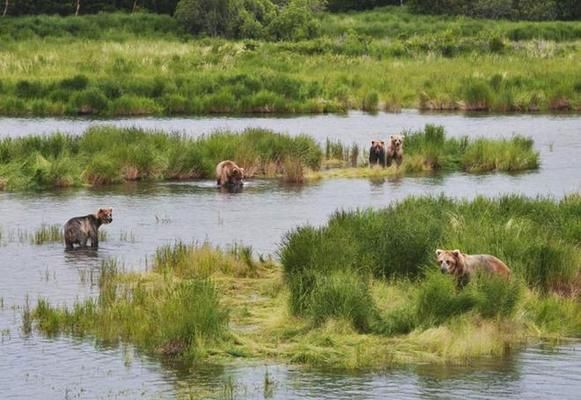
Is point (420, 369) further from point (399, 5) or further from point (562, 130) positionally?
point (399, 5)

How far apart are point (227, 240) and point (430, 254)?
5493 millimetres

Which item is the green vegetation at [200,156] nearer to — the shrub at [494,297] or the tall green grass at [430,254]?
the tall green grass at [430,254]

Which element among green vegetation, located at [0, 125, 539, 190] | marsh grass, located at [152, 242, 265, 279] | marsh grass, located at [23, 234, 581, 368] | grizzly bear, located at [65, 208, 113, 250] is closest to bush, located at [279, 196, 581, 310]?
marsh grass, located at [23, 234, 581, 368]

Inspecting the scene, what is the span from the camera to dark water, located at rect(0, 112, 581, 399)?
14086mm

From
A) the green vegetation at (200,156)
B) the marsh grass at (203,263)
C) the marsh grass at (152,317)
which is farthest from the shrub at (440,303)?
the green vegetation at (200,156)

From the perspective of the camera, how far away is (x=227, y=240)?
22.6 meters

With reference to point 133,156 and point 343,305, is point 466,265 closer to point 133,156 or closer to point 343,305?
point 343,305

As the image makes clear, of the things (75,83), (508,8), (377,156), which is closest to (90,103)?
(75,83)

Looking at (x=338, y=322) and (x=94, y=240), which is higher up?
(x=338, y=322)

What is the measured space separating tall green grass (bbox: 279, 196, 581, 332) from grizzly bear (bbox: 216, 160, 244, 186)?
8.41 meters

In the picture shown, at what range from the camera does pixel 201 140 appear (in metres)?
31.9

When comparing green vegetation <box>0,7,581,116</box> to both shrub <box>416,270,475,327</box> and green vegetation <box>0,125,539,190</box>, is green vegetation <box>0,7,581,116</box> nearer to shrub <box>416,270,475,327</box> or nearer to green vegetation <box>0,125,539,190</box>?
green vegetation <box>0,125,539,190</box>

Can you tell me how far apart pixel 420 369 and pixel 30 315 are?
495cm

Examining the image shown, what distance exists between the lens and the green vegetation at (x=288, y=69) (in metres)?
44.4
